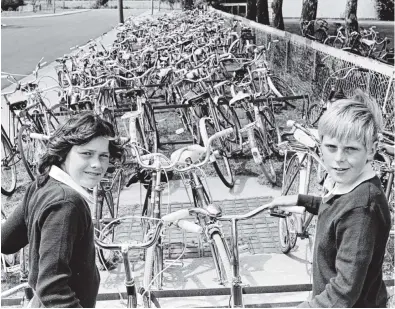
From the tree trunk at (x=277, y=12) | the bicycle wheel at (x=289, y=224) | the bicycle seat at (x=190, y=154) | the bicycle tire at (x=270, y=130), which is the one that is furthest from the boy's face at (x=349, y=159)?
the tree trunk at (x=277, y=12)

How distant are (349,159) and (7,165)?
16.5 ft

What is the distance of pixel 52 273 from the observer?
5.62ft

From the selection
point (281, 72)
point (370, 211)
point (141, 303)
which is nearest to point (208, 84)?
point (281, 72)

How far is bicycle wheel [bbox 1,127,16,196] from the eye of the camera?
19.9ft

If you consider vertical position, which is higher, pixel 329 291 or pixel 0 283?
pixel 329 291

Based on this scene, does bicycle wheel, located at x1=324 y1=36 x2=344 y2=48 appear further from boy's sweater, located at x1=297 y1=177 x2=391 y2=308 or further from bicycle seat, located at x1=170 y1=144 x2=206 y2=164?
boy's sweater, located at x1=297 y1=177 x2=391 y2=308

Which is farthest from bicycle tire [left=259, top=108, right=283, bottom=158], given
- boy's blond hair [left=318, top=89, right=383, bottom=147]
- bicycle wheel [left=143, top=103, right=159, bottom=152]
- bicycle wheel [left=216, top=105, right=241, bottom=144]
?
boy's blond hair [left=318, top=89, right=383, bottom=147]

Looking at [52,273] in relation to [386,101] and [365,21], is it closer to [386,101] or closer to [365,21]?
[386,101]

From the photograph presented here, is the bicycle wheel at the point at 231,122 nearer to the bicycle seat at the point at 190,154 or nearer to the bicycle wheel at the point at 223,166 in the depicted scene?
the bicycle wheel at the point at 223,166

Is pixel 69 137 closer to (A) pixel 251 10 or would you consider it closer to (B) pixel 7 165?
(B) pixel 7 165

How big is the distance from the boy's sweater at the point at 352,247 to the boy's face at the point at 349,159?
2.5 inches

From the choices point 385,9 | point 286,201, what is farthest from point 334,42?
point 286,201

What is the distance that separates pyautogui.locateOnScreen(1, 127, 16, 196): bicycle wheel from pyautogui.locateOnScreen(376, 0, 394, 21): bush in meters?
18.8

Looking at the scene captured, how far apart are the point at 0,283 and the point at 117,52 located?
887 cm
